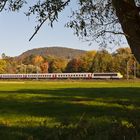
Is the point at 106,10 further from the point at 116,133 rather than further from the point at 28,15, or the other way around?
the point at 116,133

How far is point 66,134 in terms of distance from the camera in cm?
1175

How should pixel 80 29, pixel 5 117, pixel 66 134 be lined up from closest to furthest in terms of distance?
pixel 66 134
pixel 80 29
pixel 5 117

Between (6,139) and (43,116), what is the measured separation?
11359mm

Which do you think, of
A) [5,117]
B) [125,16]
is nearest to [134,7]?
[125,16]

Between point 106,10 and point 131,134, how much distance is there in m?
4.34

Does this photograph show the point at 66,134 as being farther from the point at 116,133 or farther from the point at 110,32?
the point at 110,32

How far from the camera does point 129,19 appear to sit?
12.1 metres

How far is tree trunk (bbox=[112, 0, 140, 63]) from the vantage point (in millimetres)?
11984

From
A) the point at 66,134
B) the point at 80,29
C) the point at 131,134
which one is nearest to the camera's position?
the point at 131,134

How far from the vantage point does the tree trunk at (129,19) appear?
11984 millimetres

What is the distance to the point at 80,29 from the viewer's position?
13.8 meters

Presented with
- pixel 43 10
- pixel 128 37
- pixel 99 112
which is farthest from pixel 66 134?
pixel 99 112

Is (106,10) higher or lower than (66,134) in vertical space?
higher

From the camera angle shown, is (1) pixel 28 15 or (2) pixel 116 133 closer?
(2) pixel 116 133
